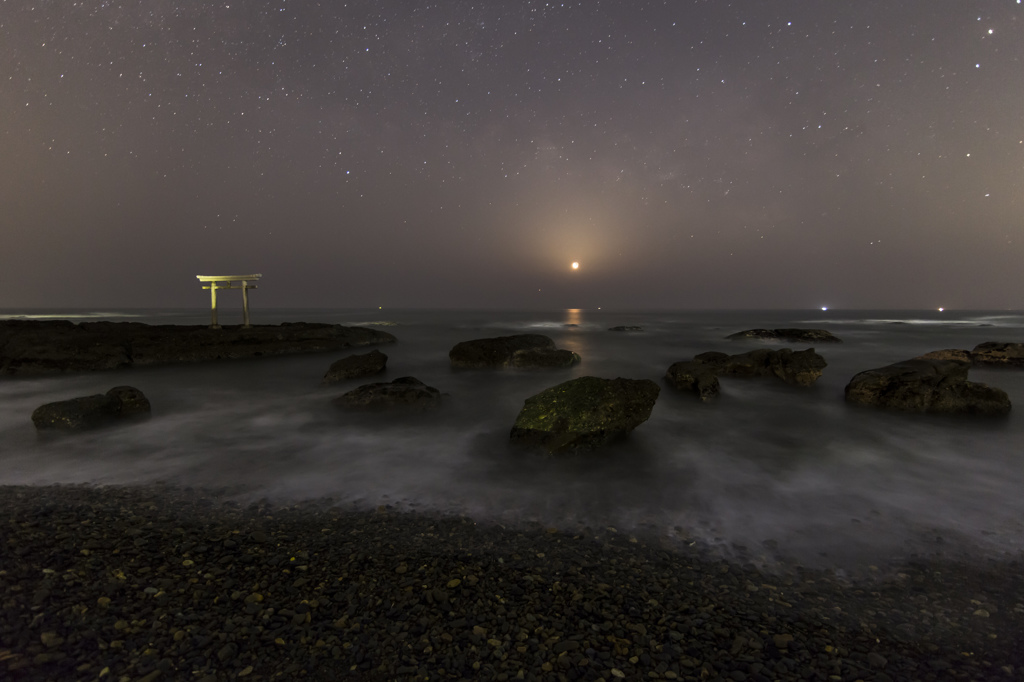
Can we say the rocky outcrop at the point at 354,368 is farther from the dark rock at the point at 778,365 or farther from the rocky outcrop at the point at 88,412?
the dark rock at the point at 778,365

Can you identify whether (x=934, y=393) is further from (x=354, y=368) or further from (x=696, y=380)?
(x=354, y=368)

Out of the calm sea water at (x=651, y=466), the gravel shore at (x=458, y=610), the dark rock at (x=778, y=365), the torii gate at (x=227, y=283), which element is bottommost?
the calm sea water at (x=651, y=466)

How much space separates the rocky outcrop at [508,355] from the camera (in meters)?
14.6

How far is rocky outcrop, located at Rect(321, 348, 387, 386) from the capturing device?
12.1 m

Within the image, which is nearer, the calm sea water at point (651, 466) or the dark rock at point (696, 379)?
the calm sea water at point (651, 466)

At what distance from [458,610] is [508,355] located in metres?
12.0

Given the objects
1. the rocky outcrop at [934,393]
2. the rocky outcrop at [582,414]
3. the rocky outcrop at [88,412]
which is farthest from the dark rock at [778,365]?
the rocky outcrop at [88,412]

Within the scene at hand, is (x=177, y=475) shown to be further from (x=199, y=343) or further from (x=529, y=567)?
(x=199, y=343)

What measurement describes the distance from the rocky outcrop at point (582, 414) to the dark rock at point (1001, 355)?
16.6 m

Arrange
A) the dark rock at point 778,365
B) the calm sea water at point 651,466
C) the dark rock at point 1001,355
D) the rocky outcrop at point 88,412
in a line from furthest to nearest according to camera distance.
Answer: the dark rock at point 1001,355 < the dark rock at point 778,365 < the rocky outcrop at point 88,412 < the calm sea water at point 651,466

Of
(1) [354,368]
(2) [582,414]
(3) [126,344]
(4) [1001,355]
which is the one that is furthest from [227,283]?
(4) [1001,355]

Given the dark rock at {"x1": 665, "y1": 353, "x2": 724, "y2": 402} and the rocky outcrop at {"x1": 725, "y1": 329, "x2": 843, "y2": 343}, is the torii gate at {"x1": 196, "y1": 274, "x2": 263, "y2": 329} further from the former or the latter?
the rocky outcrop at {"x1": 725, "y1": 329, "x2": 843, "y2": 343}

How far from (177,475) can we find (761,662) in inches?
252

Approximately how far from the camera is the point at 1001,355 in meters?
15.5
